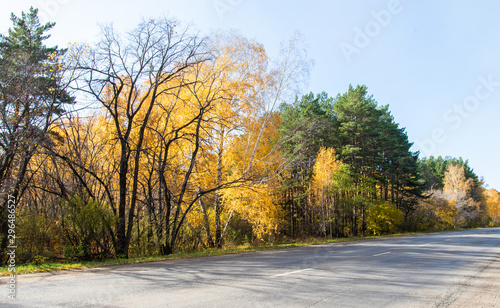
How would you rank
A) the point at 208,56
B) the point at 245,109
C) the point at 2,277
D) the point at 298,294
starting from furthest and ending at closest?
the point at 245,109, the point at 208,56, the point at 2,277, the point at 298,294

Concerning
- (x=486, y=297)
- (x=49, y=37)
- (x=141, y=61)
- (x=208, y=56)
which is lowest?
(x=486, y=297)

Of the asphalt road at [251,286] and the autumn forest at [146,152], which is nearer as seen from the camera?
the asphalt road at [251,286]

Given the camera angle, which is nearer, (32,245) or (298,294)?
(298,294)

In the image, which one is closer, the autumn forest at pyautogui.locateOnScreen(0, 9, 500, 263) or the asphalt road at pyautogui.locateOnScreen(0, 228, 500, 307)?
the asphalt road at pyautogui.locateOnScreen(0, 228, 500, 307)

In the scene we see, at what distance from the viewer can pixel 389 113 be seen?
49000 mm

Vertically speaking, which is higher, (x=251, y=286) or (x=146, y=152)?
(x=146, y=152)

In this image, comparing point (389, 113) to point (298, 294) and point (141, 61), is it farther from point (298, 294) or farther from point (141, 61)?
point (298, 294)

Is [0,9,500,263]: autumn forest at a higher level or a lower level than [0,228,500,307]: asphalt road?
higher

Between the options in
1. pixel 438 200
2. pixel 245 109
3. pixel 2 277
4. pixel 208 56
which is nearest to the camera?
pixel 2 277

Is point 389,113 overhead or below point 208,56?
overhead

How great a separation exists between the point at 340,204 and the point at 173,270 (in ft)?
98.3

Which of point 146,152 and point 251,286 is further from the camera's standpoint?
point 146,152

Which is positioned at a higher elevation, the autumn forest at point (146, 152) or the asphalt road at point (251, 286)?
the autumn forest at point (146, 152)

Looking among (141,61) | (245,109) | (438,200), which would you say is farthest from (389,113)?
(141,61)
